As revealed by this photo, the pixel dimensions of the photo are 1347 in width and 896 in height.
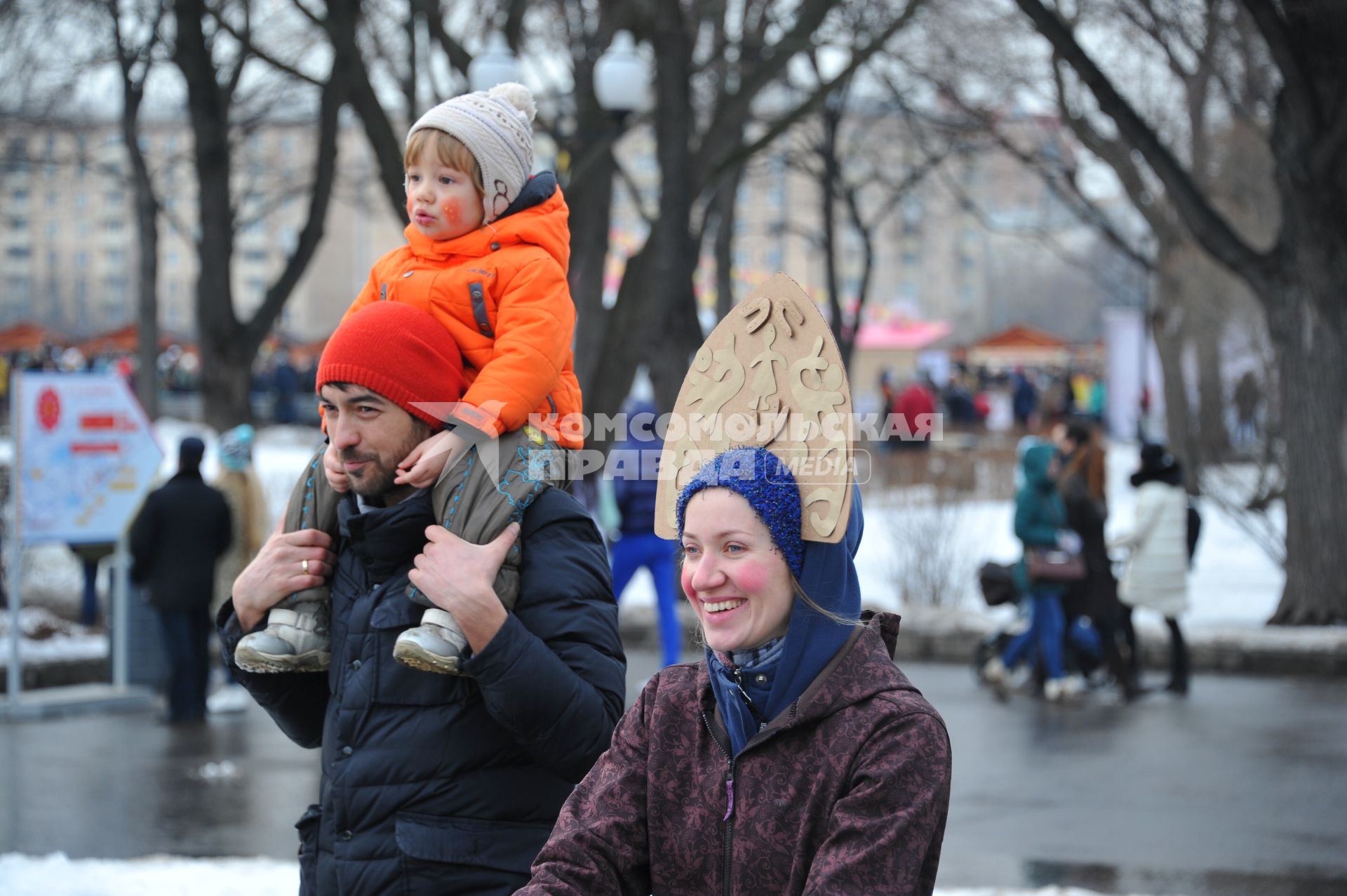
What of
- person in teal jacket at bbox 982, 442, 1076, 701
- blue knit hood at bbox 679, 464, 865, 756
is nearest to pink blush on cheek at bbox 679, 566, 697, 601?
blue knit hood at bbox 679, 464, 865, 756

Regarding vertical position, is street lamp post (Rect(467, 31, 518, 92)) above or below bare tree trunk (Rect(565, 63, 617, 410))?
above

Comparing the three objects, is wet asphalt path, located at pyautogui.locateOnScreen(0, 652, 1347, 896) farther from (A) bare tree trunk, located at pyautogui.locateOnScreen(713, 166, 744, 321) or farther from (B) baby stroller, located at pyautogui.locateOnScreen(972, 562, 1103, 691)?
(A) bare tree trunk, located at pyautogui.locateOnScreen(713, 166, 744, 321)

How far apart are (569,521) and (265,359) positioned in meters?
47.1

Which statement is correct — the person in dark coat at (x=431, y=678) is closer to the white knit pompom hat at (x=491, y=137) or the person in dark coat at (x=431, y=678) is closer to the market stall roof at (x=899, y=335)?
the white knit pompom hat at (x=491, y=137)

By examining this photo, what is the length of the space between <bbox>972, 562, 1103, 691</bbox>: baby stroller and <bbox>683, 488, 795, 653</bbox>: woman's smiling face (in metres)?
8.85

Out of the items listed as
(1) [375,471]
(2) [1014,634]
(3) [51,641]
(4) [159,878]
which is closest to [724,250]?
(2) [1014,634]

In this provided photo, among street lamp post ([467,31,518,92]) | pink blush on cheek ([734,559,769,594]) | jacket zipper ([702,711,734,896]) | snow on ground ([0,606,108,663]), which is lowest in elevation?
snow on ground ([0,606,108,663])

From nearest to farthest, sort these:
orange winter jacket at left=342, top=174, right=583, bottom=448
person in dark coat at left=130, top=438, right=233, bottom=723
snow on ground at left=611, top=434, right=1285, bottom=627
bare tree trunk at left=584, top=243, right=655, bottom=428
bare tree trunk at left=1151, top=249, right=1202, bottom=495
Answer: orange winter jacket at left=342, top=174, right=583, bottom=448 < person in dark coat at left=130, top=438, right=233, bottom=723 < bare tree trunk at left=584, top=243, right=655, bottom=428 < snow on ground at left=611, top=434, right=1285, bottom=627 < bare tree trunk at left=1151, top=249, right=1202, bottom=495

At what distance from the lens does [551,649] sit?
2.89 meters

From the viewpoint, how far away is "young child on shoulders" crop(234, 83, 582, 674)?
9.64ft

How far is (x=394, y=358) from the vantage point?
9.46 ft

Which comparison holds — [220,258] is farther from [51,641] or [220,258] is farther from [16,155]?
[16,155]

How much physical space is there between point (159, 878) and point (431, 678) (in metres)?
3.70

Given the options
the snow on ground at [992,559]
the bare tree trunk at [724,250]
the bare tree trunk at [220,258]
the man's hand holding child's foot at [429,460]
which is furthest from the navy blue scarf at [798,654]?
the bare tree trunk at [724,250]
